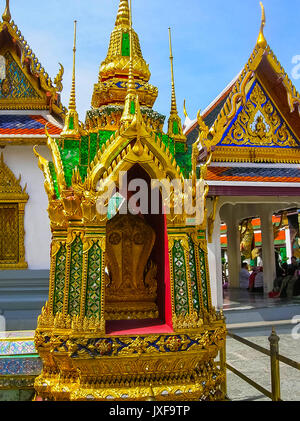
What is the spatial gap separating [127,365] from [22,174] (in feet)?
19.5

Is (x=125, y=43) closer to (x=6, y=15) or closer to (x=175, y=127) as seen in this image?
(x=175, y=127)

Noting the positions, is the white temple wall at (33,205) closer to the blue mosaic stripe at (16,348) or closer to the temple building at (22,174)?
the temple building at (22,174)

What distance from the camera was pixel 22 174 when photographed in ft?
26.2

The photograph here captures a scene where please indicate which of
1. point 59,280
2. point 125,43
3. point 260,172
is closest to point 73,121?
point 125,43

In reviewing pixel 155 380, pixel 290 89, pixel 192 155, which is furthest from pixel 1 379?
pixel 290 89

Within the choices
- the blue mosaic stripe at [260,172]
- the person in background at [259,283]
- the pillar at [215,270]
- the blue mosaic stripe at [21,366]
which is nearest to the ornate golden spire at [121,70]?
the blue mosaic stripe at [21,366]

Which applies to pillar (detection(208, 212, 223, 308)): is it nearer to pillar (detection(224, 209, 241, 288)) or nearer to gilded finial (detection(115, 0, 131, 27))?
gilded finial (detection(115, 0, 131, 27))

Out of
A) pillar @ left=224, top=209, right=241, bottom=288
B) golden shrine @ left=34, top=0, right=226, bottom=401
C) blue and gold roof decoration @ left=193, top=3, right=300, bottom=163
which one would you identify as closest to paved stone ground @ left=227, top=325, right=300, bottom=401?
golden shrine @ left=34, top=0, right=226, bottom=401

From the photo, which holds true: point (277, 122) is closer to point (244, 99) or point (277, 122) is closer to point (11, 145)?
point (244, 99)

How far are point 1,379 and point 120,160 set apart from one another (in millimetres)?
2244

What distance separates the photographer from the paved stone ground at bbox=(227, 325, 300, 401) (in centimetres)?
404

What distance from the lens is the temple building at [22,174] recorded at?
7.59 m

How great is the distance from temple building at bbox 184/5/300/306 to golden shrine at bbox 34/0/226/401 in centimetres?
439

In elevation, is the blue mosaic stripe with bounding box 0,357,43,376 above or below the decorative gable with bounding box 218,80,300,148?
below
